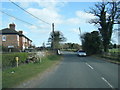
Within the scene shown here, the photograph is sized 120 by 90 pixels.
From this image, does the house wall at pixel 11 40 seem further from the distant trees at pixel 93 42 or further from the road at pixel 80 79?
the road at pixel 80 79

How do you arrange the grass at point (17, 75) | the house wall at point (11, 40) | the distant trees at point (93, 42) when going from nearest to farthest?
the grass at point (17, 75)
the distant trees at point (93, 42)
the house wall at point (11, 40)

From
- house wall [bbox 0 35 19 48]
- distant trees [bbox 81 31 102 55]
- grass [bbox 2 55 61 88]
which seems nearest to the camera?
grass [bbox 2 55 61 88]

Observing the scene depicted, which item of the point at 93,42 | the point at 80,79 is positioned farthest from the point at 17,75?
the point at 93,42

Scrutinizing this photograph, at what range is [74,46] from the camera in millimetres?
171750

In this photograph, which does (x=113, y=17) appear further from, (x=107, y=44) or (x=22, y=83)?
(x=22, y=83)

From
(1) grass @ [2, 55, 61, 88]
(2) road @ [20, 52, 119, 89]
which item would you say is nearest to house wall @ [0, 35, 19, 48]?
(1) grass @ [2, 55, 61, 88]

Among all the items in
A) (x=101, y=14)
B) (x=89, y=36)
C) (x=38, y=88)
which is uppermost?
(x=101, y=14)

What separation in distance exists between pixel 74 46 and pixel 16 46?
101 metres

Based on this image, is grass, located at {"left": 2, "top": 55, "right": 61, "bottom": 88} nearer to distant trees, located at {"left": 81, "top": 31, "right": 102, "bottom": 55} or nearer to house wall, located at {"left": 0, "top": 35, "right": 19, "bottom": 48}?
distant trees, located at {"left": 81, "top": 31, "right": 102, "bottom": 55}

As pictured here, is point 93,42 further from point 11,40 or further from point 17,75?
point 17,75

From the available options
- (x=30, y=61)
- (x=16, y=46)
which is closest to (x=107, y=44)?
(x=16, y=46)

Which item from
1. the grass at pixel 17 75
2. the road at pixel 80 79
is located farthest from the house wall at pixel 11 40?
the road at pixel 80 79

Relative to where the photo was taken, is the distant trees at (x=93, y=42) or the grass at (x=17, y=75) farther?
the distant trees at (x=93, y=42)

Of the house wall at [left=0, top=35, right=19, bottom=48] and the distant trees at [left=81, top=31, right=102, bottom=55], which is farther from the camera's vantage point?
the house wall at [left=0, top=35, right=19, bottom=48]
